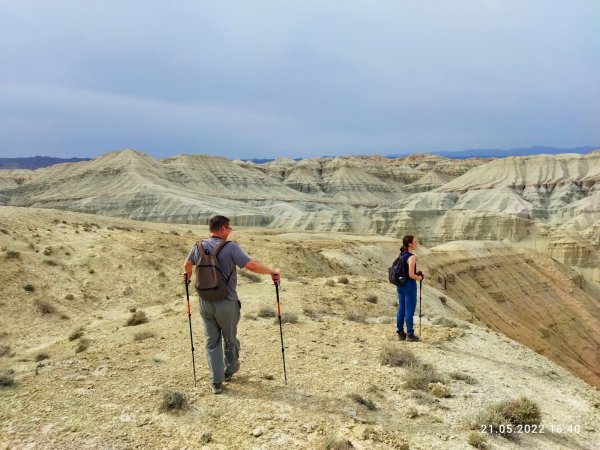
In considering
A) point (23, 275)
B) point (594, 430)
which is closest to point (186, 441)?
point (594, 430)

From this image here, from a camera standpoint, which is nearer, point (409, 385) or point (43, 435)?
point (43, 435)

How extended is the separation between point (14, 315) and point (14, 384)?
8.31 m

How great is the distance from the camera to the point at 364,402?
577 cm

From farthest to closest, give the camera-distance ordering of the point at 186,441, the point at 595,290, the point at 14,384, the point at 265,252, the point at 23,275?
the point at 595,290
the point at 265,252
the point at 23,275
the point at 14,384
the point at 186,441

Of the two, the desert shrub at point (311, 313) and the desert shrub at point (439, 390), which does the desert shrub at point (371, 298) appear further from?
the desert shrub at point (439, 390)

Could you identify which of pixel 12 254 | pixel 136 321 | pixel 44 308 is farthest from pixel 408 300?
pixel 12 254

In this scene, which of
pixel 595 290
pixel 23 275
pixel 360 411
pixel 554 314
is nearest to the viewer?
pixel 360 411

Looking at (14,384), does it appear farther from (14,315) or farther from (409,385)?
(14,315)

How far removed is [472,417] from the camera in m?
5.66

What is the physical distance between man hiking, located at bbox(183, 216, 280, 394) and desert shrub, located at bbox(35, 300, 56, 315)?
32.3ft

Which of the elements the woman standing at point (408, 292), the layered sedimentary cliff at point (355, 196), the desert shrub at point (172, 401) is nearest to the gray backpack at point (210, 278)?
the desert shrub at point (172, 401)

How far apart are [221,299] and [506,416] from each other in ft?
12.0

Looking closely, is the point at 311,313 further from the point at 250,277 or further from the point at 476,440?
the point at 250,277

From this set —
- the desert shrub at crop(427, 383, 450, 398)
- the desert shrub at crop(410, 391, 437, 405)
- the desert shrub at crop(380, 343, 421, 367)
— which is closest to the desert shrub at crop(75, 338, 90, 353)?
the desert shrub at crop(380, 343, 421, 367)
